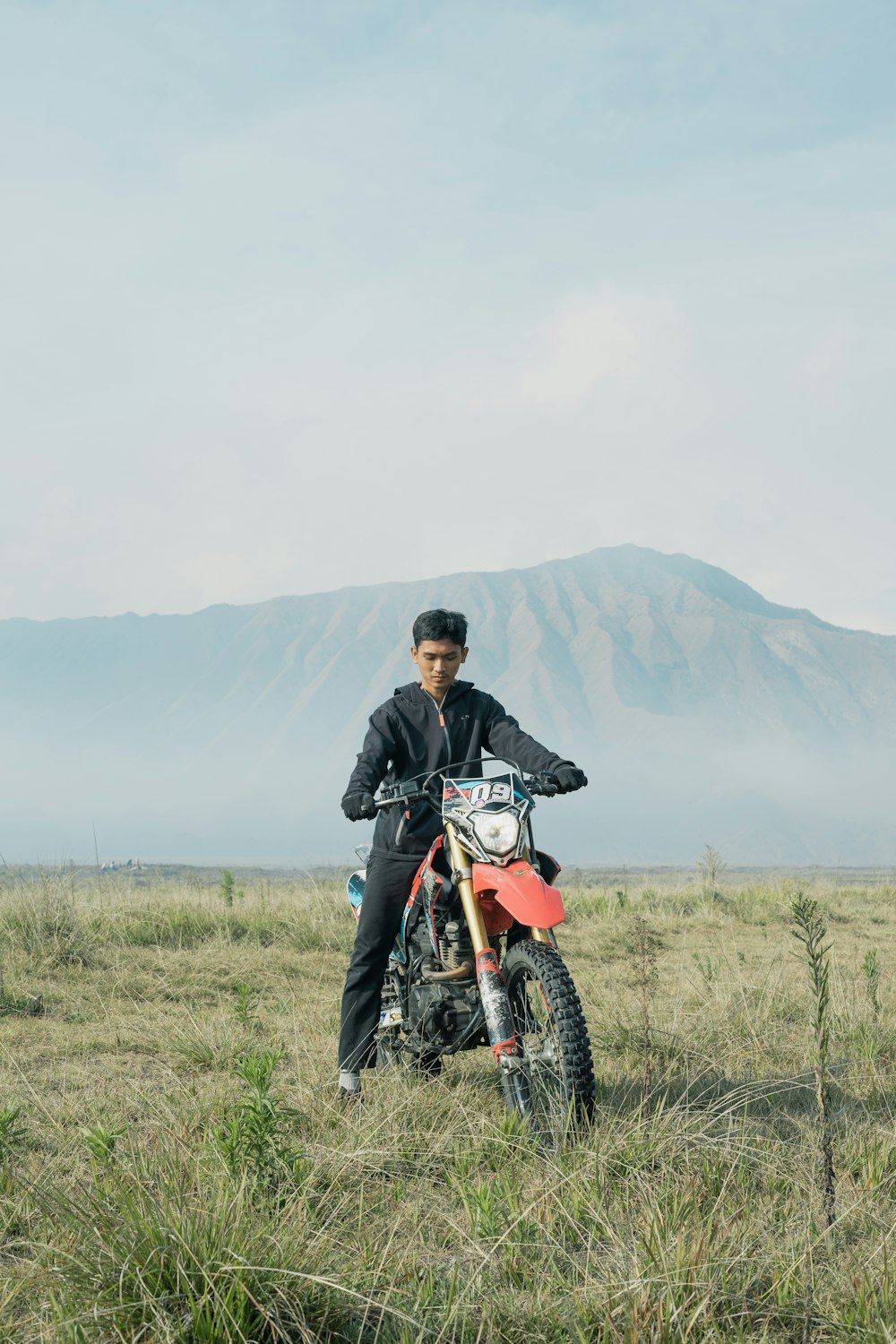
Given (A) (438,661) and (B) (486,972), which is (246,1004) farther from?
(A) (438,661)

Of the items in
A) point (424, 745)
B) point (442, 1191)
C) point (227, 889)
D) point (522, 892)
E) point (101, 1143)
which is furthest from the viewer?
point (227, 889)

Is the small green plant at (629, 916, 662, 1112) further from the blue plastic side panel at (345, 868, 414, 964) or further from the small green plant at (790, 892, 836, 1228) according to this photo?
the blue plastic side panel at (345, 868, 414, 964)

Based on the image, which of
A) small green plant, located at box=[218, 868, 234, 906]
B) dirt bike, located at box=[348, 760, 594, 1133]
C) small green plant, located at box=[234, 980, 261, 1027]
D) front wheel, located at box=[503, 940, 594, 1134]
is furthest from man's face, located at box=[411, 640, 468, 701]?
small green plant, located at box=[218, 868, 234, 906]

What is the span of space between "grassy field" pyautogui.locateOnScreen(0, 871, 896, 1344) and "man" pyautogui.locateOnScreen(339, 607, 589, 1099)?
0.32 metres

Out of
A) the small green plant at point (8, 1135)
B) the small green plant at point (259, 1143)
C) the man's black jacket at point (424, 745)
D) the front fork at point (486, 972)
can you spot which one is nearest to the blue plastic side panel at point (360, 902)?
the man's black jacket at point (424, 745)

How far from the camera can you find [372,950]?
5012mm

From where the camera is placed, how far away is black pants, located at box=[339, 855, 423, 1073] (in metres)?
5.00

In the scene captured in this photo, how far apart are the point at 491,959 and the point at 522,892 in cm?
31

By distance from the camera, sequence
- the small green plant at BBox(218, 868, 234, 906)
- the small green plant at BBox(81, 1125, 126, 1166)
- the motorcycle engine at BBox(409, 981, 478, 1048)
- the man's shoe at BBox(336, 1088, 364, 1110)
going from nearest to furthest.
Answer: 1. the small green plant at BBox(81, 1125, 126, 1166)
2. the man's shoe at BBox(336, 1088, 364, 1110)
3. the motorcycle engine at BBox(409, 981, 478, 1048)
4. the small green plant at BBox(218, 868, 234, 906)

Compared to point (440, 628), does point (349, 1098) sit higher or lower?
lower

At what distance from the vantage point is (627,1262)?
2.83 meters

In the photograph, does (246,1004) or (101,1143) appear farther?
(246,1004)

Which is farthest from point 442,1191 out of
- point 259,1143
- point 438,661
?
point 438,661

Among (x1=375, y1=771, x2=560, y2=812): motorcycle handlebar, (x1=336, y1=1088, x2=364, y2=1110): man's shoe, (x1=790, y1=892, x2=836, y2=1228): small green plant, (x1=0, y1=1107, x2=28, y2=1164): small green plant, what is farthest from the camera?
(x1=375, y1=771, x2=560, y2=812): motorcycle handlebar
